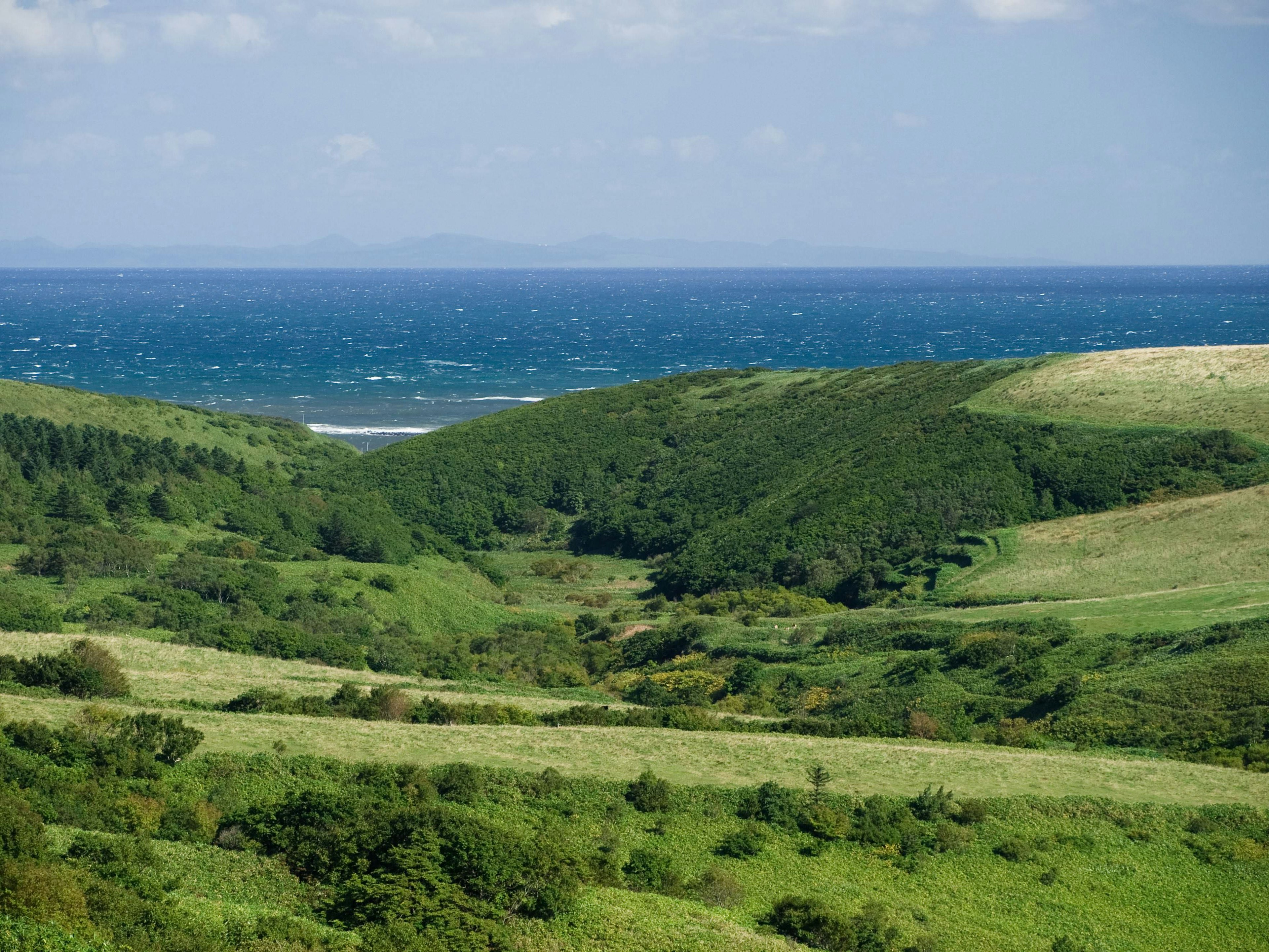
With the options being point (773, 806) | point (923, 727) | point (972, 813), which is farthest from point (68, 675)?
point (923, 727)

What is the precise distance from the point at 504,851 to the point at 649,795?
17.8ft

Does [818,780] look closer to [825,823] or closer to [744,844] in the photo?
[825,823]

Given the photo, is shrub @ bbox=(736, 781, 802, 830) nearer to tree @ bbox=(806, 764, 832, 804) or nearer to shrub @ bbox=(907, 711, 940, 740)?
tree @ bbox=(806, 764, 832, 804)

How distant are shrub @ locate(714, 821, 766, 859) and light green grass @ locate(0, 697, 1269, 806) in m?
2.32

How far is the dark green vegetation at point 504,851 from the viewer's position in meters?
16.5

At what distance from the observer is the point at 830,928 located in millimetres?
18734

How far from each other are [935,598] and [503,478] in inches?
1499

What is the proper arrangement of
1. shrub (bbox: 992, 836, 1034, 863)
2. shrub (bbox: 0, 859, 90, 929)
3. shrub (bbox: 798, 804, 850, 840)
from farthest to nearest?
shrub (bbox: 798, 804, 850, 840), shrub (bbox: 992, 836, 1034, 863), shrub (bbox: 0, 859, 90, 929)

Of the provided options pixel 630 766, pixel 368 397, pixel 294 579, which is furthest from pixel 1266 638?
pixel 368 397

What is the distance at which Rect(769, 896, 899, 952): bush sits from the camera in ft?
61.0

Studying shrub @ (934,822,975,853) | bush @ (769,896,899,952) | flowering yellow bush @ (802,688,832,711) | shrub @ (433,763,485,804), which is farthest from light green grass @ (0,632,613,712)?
bush @ (769,896,899,952)

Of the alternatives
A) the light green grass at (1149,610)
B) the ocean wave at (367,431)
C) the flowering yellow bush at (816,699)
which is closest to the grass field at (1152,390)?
the light green grass at (1149,610)

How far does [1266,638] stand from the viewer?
115ft

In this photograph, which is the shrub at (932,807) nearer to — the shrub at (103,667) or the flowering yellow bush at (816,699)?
the flowering yellow bush at (816,699)
